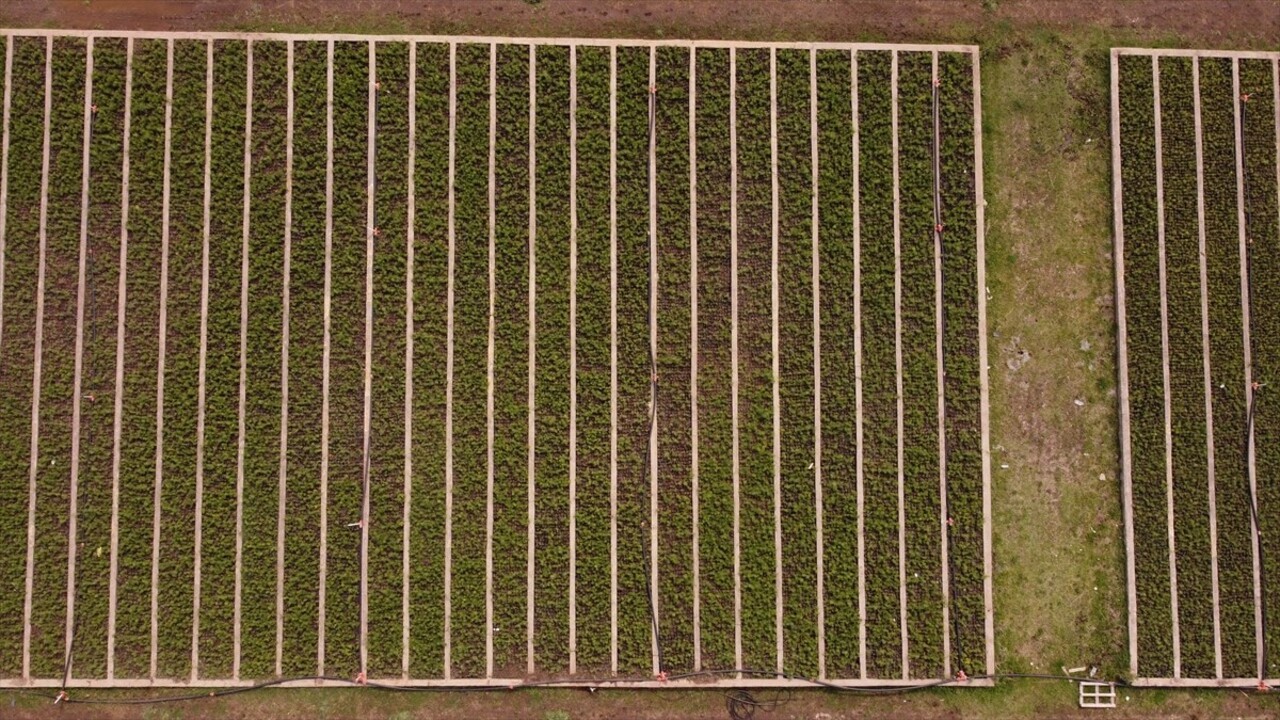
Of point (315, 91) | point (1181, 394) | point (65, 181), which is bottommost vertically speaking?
point (1181, 394)

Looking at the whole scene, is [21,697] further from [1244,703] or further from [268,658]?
[1244,703]

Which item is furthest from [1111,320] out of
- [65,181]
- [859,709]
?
[65,181]

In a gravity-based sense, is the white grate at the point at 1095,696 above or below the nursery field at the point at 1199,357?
below

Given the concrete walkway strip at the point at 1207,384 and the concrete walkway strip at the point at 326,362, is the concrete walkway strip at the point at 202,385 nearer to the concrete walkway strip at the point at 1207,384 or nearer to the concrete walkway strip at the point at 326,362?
the concrete walkway strip at the point at 326,362

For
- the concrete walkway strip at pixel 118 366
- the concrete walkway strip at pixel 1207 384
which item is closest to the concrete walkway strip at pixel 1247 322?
the concrete walkway strip at pixel 1207 384

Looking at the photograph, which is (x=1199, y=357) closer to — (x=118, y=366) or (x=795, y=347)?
(x=795, y=347)

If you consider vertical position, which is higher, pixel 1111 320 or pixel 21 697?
pixel 1111 320
